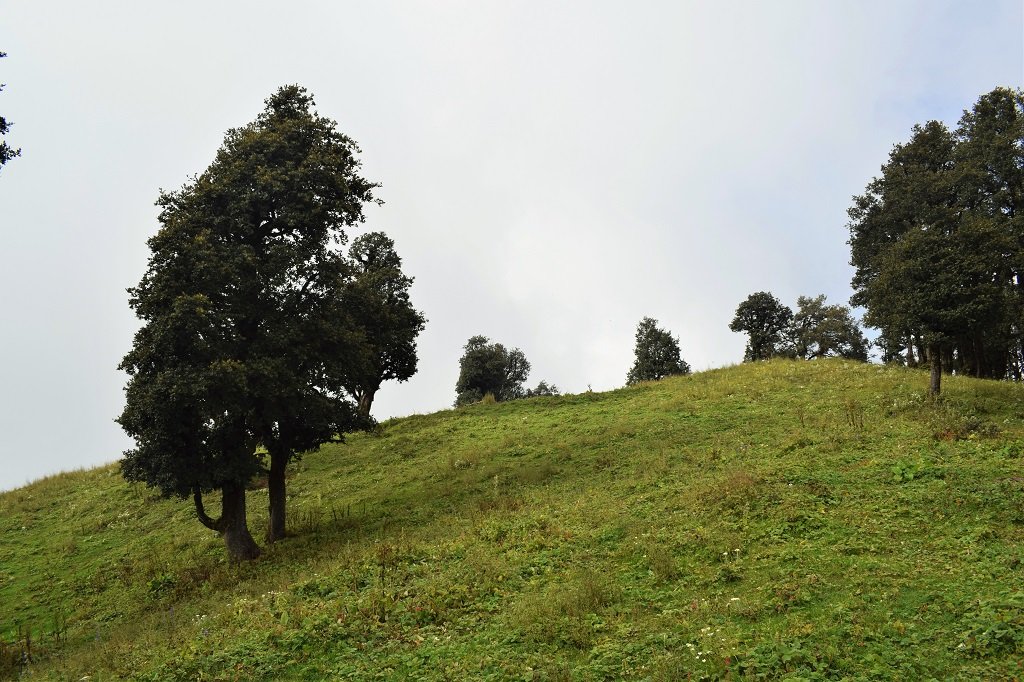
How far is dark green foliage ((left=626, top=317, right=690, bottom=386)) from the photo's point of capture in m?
79.9

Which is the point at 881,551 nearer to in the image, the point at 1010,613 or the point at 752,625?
the point at 1010,613

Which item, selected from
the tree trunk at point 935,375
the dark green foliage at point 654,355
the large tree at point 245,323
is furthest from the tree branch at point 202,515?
the dark green foliage at point 654,355

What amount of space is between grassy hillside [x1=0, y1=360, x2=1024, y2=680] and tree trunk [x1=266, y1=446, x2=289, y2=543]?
138 centimetres

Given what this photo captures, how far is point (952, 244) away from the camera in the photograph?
26000mm

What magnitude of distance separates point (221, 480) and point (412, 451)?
12748 millimetres

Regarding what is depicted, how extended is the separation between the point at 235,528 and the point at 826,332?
69741 mm

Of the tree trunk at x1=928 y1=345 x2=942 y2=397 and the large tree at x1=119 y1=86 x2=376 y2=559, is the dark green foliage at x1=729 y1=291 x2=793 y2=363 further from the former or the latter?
the large tree at x1=119 y1=86 x2=376 y2=559

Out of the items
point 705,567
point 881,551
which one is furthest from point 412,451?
point 881,551

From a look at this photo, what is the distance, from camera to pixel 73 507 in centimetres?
3084

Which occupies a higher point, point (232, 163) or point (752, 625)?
point (232, 163)

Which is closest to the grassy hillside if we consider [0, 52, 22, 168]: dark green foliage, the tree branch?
the tree branch

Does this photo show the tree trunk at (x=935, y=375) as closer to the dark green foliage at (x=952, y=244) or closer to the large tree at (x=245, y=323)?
A: the dark green foliage at (x=952, y=244)

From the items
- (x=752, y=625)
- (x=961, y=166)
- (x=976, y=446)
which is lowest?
(x=752, y=625)

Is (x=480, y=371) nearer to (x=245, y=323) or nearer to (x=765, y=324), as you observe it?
(x=765, y=324)
